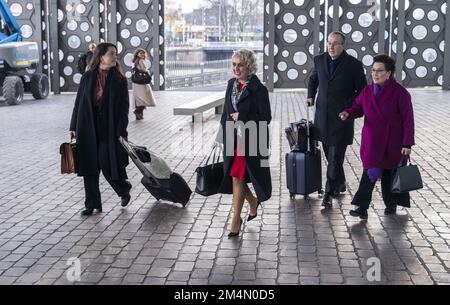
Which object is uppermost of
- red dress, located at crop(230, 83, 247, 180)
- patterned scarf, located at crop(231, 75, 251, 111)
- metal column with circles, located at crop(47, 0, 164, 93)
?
metal column with circles, located at crop(47, 0, 164, 93)

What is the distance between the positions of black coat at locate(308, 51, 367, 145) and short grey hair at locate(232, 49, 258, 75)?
1504 millimetres

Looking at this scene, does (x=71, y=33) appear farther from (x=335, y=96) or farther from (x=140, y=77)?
(x=335, y=96)

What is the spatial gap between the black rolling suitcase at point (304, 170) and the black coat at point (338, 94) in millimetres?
293

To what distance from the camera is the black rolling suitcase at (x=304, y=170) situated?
743cm

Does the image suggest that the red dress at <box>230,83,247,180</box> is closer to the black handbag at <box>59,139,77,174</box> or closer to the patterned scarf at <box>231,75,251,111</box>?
the patterned scarf at <box>231,75,251,111</box>

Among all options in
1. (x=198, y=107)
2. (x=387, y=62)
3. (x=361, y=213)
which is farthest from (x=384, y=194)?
(x=198, y=107)

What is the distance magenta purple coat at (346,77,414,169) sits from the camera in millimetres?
6367

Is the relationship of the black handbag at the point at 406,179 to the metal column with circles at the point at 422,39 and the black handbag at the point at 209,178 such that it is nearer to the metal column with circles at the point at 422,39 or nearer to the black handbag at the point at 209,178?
the black handbag at the point at 209,178

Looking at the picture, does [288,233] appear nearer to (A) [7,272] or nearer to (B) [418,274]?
(B) [418,274]

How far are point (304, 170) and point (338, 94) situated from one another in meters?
0.92

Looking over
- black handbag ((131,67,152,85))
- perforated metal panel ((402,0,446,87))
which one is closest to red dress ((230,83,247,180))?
black handbag ((131,67,152,85))

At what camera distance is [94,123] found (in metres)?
6.76
